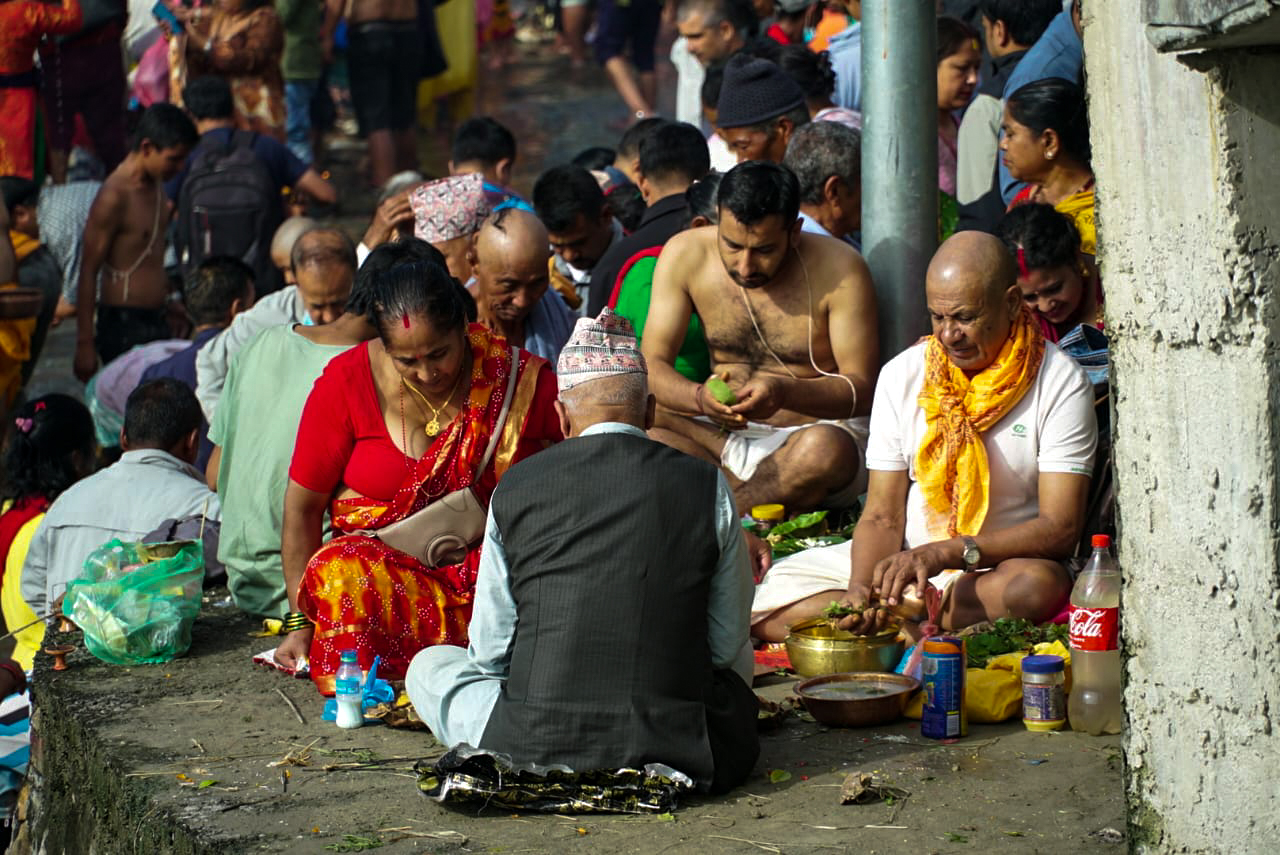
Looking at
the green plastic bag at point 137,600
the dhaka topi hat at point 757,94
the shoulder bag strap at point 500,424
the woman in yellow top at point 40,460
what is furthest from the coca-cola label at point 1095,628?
the woman in yellow top at point 40,460

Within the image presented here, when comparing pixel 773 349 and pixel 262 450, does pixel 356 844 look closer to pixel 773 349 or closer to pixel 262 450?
pixel 262 450

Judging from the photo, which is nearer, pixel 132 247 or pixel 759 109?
pixel 759 109

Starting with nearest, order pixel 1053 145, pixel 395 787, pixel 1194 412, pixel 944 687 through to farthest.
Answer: pixel 1194 412 < pixel 395 787 < pixel 944 687 < pixel 1053 145

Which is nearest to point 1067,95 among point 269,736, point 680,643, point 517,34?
point 680,643

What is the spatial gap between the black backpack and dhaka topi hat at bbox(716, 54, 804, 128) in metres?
3.75

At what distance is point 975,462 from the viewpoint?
232 inches

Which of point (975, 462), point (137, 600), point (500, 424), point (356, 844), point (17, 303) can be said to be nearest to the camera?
point (356, 844)

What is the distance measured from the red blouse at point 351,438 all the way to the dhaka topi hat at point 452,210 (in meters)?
1.84

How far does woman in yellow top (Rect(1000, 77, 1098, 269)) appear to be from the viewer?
7.31m

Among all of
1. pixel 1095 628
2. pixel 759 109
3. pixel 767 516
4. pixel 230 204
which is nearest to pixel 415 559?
pixel 767 516

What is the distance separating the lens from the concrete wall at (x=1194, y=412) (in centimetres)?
374

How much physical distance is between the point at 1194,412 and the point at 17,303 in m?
7.61

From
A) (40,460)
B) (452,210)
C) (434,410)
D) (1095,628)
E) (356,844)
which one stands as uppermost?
(452,210)

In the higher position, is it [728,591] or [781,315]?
[781,315]
